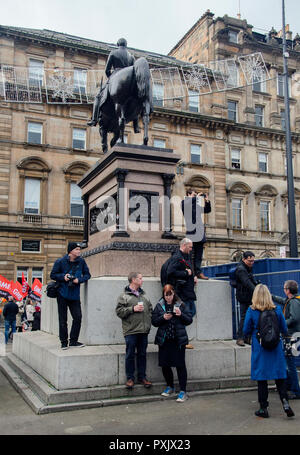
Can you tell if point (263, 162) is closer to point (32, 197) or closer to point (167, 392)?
point (32, 197)

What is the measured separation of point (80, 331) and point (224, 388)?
2635mm

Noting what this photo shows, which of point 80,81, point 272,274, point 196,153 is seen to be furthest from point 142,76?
point 196,153

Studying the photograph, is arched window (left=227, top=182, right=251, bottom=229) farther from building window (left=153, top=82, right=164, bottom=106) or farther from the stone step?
the stone step

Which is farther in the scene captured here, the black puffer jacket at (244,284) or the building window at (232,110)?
the building window at (232,110)

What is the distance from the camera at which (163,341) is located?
6.74m

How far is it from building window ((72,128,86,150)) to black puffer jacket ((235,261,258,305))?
28.0 m

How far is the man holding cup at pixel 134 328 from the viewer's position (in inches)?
268

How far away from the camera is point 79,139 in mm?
34562

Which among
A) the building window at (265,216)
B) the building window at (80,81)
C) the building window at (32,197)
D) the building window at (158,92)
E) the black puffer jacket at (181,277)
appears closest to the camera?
the black puffer jacket at (181,277)

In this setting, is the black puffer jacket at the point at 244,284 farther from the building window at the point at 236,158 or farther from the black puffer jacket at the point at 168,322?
the building window at the point at 236,158

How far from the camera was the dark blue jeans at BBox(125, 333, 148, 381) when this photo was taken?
6.80 meters

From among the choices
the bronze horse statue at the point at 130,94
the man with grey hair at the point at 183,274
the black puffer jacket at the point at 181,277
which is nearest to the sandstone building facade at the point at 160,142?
the bronze horse statue at the point at 130,94

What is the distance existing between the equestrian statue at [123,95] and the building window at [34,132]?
23.2 meters

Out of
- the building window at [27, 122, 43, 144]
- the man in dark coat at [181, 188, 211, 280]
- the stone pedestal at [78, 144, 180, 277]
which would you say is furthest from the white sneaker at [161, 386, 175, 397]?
the building window at [27, 122, 43, 144]
